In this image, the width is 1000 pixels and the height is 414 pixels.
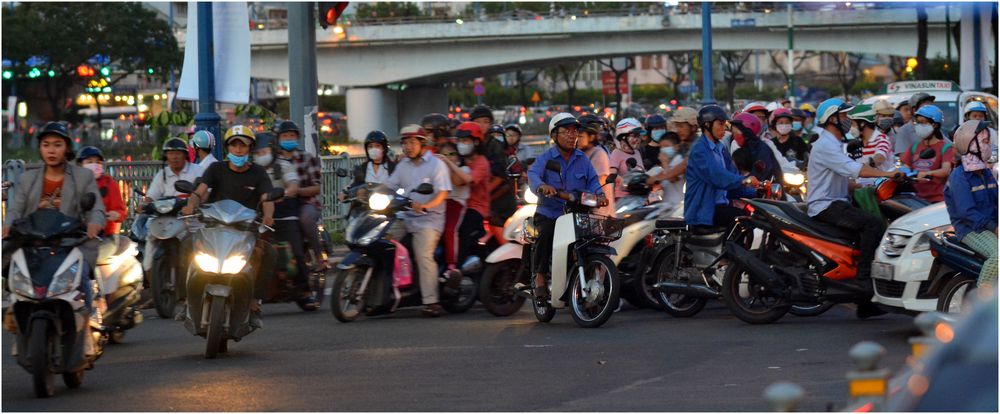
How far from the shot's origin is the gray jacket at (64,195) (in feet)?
27.9

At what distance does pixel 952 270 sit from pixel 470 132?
4425 millimetres

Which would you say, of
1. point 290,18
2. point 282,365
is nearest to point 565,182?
point 282,365

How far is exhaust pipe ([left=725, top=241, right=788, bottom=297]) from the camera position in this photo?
34.7 ft

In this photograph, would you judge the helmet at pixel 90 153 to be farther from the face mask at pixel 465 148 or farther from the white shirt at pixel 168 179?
the face mask at pixel 465 148

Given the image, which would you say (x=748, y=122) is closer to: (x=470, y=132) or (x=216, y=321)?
(x=470, y=132)

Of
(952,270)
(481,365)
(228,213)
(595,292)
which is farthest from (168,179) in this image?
(952,270)

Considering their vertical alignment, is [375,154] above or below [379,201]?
above

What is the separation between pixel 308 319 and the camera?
12.2 metres

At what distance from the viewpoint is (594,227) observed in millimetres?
10883

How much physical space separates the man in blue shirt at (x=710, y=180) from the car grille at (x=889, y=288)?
1426mm

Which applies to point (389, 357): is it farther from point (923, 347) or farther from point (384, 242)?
point (923, 347)

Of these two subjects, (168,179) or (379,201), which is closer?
(379,201)

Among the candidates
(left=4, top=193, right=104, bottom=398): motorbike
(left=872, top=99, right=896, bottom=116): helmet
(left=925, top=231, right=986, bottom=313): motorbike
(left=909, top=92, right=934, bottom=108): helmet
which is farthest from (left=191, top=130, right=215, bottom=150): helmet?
(left=909, top=92, right=934, bottom=108): helmet

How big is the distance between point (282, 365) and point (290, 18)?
39.5ft
